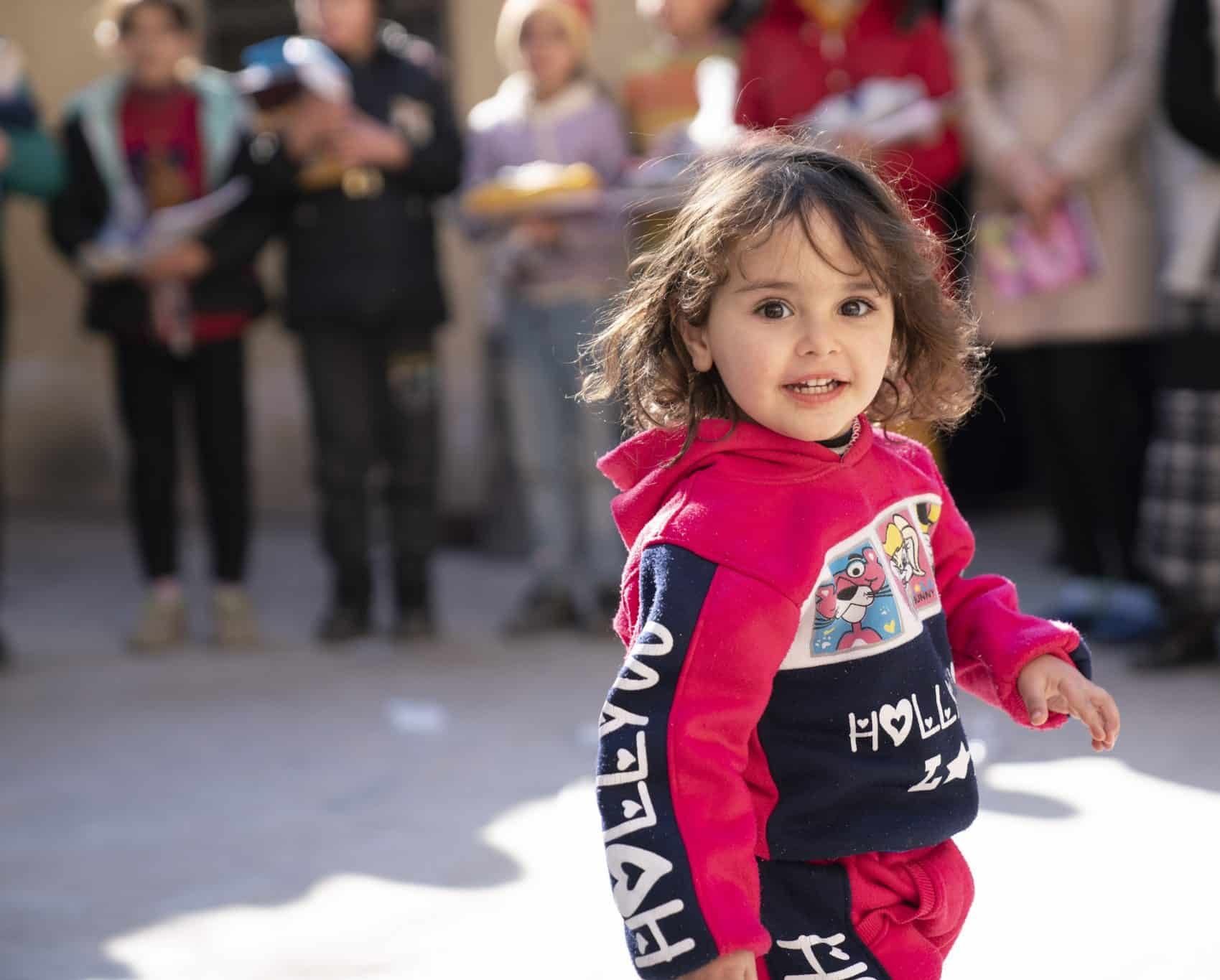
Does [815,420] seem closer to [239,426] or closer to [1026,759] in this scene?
[1026,759]

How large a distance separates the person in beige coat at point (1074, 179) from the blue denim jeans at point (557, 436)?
1181 mm

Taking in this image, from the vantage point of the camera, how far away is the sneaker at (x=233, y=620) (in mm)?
4930

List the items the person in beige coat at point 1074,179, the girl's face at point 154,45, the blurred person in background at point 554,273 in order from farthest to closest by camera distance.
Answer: the girl's face at point 154,45 < the blurred person in background at point 554,273 < the person in beige coat at point 1074,179

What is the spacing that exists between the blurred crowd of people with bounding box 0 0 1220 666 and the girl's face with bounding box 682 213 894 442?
7.72 feet

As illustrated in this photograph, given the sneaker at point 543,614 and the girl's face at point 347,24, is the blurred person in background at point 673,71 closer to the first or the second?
the girl's face at point 347,24

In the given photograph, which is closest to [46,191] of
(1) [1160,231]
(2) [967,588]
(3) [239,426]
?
(3) [239,426]

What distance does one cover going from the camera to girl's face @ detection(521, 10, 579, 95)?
4.61m

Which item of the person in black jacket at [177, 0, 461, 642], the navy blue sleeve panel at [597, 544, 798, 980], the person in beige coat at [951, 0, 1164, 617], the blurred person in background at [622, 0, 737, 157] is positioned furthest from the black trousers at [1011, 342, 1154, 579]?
the navy blue sleeve panel at [597, 544, 798, 980]

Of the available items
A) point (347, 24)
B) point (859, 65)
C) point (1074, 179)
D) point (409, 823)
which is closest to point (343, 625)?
point (409, 823)

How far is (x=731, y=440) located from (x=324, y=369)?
10.6ft

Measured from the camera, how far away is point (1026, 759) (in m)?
3.45

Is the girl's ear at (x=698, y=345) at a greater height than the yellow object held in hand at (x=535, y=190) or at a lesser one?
lesser

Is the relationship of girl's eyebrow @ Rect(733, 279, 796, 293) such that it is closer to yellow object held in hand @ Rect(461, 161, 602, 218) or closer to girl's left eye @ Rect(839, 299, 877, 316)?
girl's left eye @ Rect(839, 299, 877, 316)

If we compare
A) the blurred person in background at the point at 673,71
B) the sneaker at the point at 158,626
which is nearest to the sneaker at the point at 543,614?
the sneaker at the point at 158,626
